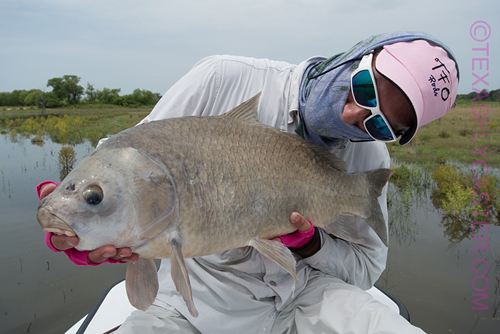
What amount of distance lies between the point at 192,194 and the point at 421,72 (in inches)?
54.5

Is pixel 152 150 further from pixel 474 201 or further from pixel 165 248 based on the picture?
pixel 474 201

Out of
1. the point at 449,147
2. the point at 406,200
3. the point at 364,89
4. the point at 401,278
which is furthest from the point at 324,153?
the point at 449,147

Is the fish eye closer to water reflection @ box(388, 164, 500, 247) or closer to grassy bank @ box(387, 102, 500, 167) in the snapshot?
water reflection @ box(388, 164, 500, 247)

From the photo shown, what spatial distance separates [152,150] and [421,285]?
18.1 feet

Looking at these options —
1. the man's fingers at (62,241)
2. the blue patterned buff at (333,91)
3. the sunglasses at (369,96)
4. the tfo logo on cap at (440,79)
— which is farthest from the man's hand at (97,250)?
the tfo logo on cap at (440,79)

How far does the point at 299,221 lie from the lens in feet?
6.16

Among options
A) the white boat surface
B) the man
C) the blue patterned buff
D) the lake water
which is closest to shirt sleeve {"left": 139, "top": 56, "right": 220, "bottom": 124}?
the man

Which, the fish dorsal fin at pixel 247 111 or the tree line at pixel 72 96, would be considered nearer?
the fish dorsal fin at pixel 247 111

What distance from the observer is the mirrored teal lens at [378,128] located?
6.02ft

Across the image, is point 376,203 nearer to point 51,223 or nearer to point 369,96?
point 369,96

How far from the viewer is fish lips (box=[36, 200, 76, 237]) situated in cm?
130

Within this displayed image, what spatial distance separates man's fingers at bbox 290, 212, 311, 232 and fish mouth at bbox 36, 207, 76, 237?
45.5 inches

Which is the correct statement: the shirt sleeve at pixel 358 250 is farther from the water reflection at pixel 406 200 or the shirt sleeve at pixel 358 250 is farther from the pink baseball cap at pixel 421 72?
the water reflection at pixel 406 200

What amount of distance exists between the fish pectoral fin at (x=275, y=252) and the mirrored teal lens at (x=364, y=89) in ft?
3.20
